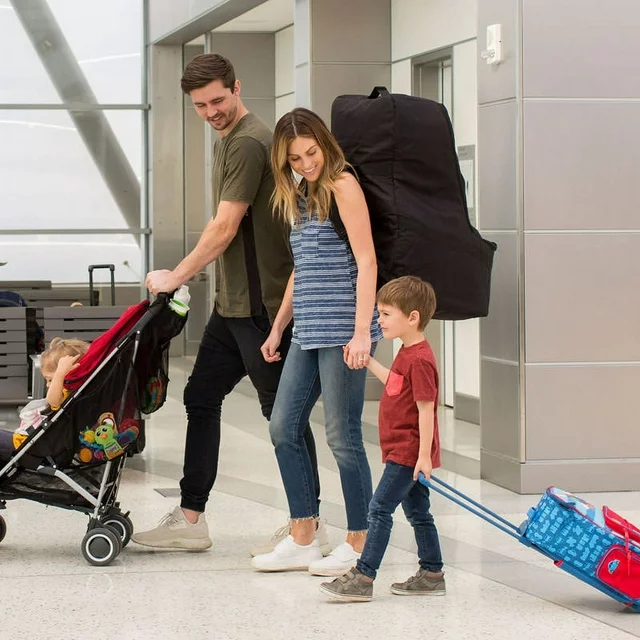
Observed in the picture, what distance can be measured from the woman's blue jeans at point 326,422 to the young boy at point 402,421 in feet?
0.83

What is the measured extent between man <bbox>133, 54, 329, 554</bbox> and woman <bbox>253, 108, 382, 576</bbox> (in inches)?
6.0

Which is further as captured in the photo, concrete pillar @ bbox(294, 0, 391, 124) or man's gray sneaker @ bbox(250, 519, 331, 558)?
concrete pillar @ bbox(294, 0, 391, 124)

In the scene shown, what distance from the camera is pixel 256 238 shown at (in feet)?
16.2

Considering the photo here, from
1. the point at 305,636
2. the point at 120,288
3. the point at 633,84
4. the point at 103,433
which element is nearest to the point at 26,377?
the point at 103,433

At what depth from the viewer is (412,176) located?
4887 millimetres

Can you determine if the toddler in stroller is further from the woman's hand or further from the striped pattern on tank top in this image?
the woman's hand

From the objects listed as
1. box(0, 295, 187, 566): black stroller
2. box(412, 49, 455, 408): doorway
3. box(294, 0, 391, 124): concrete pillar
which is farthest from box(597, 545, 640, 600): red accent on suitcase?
box(294, 0, 391, 124): concrete pillar

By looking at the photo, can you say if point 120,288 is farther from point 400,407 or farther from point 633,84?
point 400,407

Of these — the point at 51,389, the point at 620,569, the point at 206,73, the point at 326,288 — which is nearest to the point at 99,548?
the point at 51,389

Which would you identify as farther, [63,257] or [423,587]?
[63,257]

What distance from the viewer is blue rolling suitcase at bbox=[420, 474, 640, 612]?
4.14 meters

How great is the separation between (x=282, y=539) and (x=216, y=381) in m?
0.69

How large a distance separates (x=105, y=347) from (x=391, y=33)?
5.80 metres

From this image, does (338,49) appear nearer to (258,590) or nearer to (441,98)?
(441,98)
